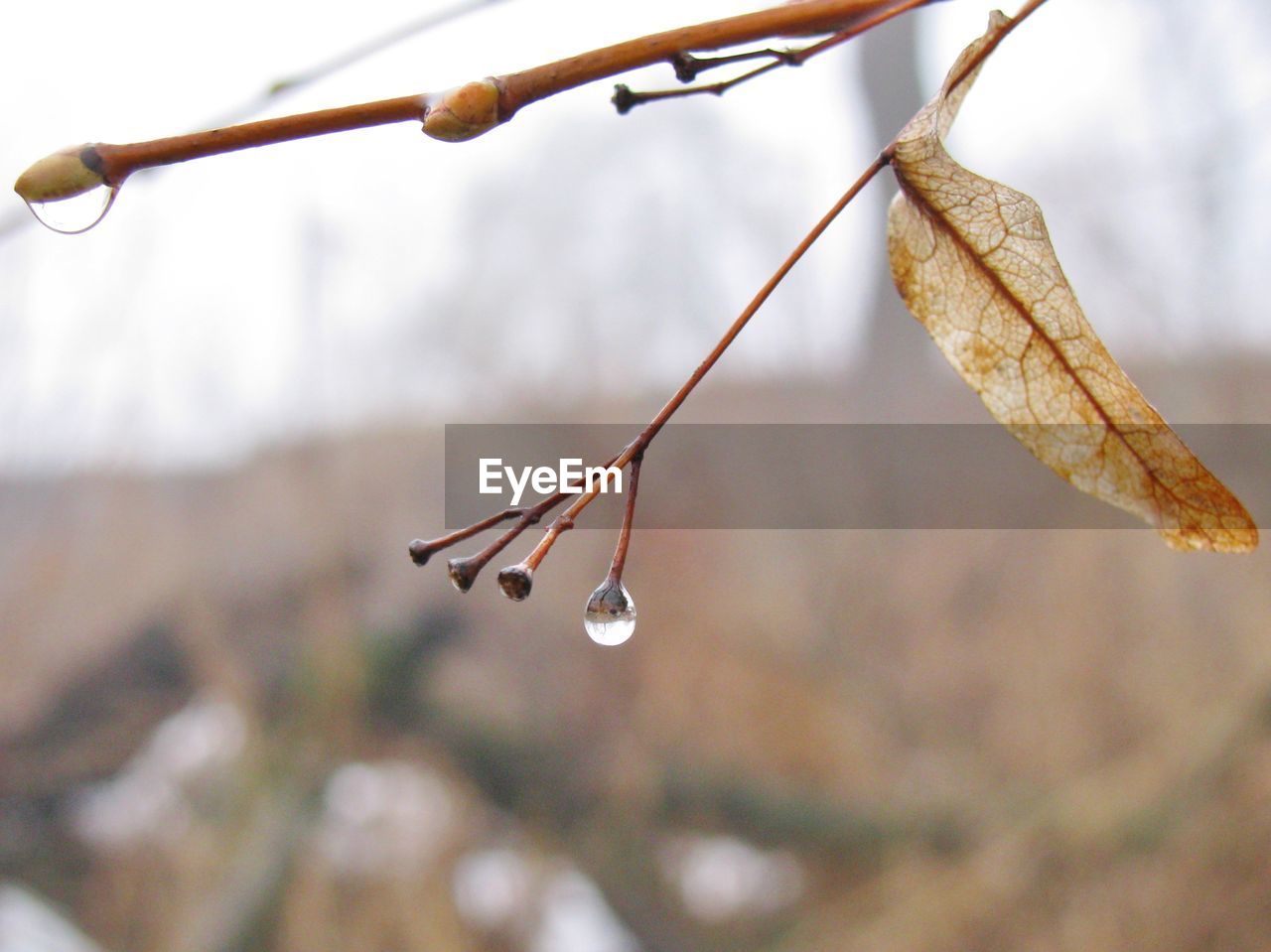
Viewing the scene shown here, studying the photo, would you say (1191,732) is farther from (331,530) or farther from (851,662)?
(331,530)

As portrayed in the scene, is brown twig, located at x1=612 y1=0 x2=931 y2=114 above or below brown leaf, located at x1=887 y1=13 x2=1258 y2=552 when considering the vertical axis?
above

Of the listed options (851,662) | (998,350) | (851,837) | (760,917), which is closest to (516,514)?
(998,350)

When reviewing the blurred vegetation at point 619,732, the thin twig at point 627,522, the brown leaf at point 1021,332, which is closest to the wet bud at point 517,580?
the thin twig at point 627,522

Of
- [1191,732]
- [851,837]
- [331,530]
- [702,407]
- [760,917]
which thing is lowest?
[760,917]

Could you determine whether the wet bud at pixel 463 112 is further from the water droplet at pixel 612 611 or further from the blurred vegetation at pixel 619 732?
the blurred vegetation at pixel 619 732

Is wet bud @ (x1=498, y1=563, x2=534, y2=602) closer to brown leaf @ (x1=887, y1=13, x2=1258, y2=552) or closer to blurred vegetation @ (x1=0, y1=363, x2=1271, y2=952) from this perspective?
brown leaf @ (x1=887, y1=13, x2=1258, y2=552)

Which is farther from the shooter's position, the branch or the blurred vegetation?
the blurred vegetation

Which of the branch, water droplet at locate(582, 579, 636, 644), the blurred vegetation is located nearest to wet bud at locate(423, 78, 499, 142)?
the branch

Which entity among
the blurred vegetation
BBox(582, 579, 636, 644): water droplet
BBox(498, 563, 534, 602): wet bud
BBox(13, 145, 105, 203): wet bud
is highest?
BBox(13, 145, 105, 203): wet bud
